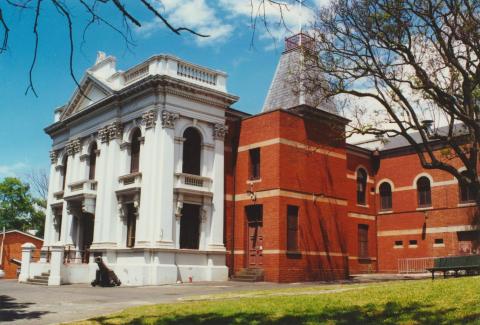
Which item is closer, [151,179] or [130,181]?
[151,179]

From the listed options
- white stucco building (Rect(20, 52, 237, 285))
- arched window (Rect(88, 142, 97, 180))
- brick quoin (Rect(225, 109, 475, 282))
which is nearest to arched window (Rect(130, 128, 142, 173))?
white stucco building (Rect(20, 52, 237, 285))

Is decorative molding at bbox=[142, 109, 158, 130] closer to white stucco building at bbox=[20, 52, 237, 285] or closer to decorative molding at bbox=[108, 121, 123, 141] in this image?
white stucco building at bbox=[20, 52, 237, 285]

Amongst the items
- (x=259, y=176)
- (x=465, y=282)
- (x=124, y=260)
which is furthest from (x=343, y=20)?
(x=124, y=260)

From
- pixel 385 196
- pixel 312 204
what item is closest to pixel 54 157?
pixel 312 204

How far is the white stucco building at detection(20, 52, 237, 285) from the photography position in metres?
25.5

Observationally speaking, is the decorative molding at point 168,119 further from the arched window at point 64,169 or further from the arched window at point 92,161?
the arched window at point 64,169

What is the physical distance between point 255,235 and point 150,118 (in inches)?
307

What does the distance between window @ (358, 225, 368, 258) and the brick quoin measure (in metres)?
0.27

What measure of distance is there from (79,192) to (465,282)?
71.0 feet

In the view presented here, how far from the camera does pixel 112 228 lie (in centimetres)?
2759

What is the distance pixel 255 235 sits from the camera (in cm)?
2728

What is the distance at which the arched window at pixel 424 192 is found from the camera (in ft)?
111

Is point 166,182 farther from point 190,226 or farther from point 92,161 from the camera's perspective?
point 92,161

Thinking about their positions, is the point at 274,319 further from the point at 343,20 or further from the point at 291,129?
the point at 291,129
